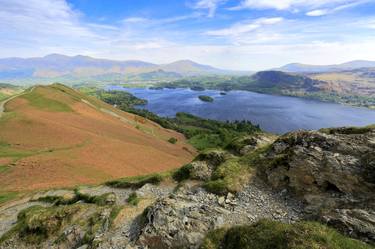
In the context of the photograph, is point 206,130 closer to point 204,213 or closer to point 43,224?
point 43,224

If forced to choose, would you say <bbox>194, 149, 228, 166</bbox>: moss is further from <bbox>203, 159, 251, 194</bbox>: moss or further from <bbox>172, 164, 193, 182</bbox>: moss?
<bbox>203, 159, 251, 194</bbox>: moss

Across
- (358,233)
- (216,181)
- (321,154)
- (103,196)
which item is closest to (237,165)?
(216,181)

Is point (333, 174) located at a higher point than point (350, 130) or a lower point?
lower

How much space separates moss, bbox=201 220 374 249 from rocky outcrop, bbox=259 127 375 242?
1.71 meters

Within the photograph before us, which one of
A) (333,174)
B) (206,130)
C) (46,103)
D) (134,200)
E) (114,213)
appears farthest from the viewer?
(206,130)

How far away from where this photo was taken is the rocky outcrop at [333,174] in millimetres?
14547

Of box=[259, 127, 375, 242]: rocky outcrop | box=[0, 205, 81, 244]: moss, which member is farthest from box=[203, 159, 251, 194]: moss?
box=[0, 205, 81, 244]: moss

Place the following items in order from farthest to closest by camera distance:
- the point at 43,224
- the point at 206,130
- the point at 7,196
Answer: the point at 206,130 → the point at 7,196 → the point at 43,224

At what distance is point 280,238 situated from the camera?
13.2 metres

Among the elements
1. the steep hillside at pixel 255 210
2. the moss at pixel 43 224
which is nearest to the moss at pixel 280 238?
the steep hillside at pixel 255 210

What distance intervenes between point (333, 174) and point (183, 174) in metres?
14.9

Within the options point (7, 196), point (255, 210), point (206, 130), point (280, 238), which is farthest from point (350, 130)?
point (206, 130)

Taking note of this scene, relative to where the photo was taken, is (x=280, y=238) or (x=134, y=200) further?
(x=134, y=200)

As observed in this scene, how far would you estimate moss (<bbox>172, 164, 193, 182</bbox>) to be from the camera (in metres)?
27.8
